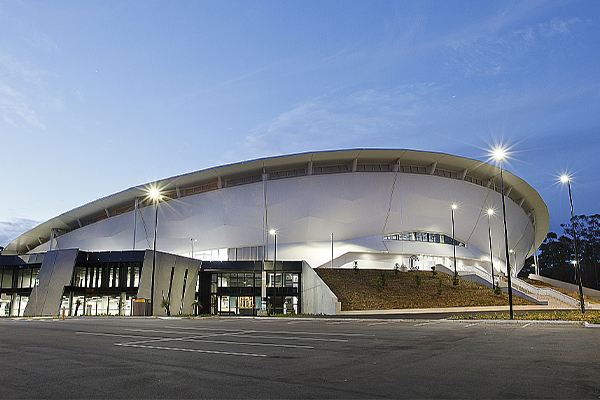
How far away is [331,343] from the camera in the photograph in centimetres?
1145

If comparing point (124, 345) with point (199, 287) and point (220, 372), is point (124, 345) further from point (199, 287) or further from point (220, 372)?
point (199, 287)

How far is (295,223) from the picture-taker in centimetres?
5778

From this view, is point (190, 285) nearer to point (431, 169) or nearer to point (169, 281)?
point (169, 281)

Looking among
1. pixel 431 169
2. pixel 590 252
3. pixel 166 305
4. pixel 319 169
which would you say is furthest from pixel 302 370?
pixel 590 252

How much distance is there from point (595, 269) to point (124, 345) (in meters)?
126

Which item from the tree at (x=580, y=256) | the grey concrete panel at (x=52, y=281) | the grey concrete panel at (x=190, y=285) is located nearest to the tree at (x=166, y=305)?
the grey concrete panel at (x=190, y=285)

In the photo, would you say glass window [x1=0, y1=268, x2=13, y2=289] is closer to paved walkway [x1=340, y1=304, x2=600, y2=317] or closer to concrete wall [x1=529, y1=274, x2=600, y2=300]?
paved walkway [x1=340, y1=304, x2=600, y2=317]

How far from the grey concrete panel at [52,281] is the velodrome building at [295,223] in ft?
9.63

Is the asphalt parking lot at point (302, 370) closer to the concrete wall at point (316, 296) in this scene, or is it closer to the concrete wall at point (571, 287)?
the concrete wall at point (316, 296)

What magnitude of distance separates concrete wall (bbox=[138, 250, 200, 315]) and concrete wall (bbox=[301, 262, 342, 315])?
11314 mm

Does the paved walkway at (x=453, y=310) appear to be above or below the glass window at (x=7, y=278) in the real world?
below

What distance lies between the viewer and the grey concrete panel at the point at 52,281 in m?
40.8

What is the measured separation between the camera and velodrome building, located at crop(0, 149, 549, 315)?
1998 inches

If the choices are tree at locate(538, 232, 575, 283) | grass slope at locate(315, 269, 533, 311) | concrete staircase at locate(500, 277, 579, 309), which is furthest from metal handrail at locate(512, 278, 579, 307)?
tree at locate(538, 232, 575, 283)
